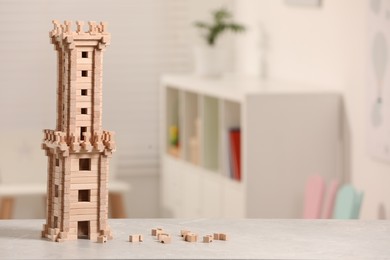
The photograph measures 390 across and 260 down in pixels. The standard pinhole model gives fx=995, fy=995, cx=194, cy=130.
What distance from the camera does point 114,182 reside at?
5.06 m

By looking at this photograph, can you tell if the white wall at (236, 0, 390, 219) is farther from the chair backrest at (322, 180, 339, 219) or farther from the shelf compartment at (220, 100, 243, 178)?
the shelf compartment at (220, 100, 243, 178)

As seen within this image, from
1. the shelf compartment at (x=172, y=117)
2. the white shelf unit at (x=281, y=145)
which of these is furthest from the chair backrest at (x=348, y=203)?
the shelf compartment at (x=172, y=117)

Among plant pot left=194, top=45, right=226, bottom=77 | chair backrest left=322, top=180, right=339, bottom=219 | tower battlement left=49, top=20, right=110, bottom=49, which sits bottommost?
chair backrest left=322, top=180, right=339, bottom=219

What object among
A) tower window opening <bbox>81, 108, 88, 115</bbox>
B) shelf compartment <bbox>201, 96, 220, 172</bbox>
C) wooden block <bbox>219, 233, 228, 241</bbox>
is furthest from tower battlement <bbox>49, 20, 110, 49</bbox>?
shelf compartment <bbox>201, 96, 220, 172</bbox>

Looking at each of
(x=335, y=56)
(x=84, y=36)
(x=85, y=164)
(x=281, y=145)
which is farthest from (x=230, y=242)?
(x=335, y=56)

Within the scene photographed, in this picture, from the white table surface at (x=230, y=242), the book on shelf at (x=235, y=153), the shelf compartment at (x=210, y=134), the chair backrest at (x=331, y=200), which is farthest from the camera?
the shelf compartment at (x=210, y=134)

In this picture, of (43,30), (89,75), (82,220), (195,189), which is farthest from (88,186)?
(43,30)

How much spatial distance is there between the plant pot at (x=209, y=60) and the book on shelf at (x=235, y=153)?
2.03 feet

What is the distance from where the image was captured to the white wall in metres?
3.81

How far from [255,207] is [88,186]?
8.15 ft

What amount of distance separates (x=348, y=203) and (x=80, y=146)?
7.00ft

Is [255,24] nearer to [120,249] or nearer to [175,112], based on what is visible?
[175,112]

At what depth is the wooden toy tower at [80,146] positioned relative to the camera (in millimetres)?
1620

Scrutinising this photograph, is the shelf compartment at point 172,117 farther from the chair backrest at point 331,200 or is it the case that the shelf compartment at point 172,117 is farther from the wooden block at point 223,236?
the wooden block at point 223,236
